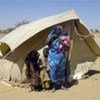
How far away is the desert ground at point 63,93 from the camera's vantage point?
10070 millimetres

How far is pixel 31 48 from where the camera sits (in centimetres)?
1166

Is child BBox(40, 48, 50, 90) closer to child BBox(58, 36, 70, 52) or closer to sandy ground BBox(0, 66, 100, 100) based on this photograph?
sandy ground BBox(0, 66, 100, 100)

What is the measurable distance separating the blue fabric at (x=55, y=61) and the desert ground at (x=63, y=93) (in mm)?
437

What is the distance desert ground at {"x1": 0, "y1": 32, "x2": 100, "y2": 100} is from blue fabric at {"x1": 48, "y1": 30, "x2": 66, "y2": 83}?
0.44 meters

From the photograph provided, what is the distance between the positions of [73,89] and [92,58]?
1867 millimetres

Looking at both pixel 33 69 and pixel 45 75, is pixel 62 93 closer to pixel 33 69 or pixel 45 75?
pixel 45 75

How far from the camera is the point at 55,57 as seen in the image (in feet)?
35.2

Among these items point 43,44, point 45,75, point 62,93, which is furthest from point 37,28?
point 62,93

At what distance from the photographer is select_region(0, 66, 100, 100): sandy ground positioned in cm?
1007

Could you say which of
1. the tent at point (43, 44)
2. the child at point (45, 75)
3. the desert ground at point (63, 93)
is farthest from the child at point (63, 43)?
the desert ground at point (63, 93)

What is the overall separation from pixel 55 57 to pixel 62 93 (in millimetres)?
1007

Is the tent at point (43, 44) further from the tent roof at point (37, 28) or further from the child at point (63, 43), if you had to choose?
the child at point (63, 43)

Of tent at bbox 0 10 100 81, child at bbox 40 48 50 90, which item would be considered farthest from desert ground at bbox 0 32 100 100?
tent at bbox 0 10 100 81

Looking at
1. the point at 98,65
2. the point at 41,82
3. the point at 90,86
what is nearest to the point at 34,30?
the point at 41,82
